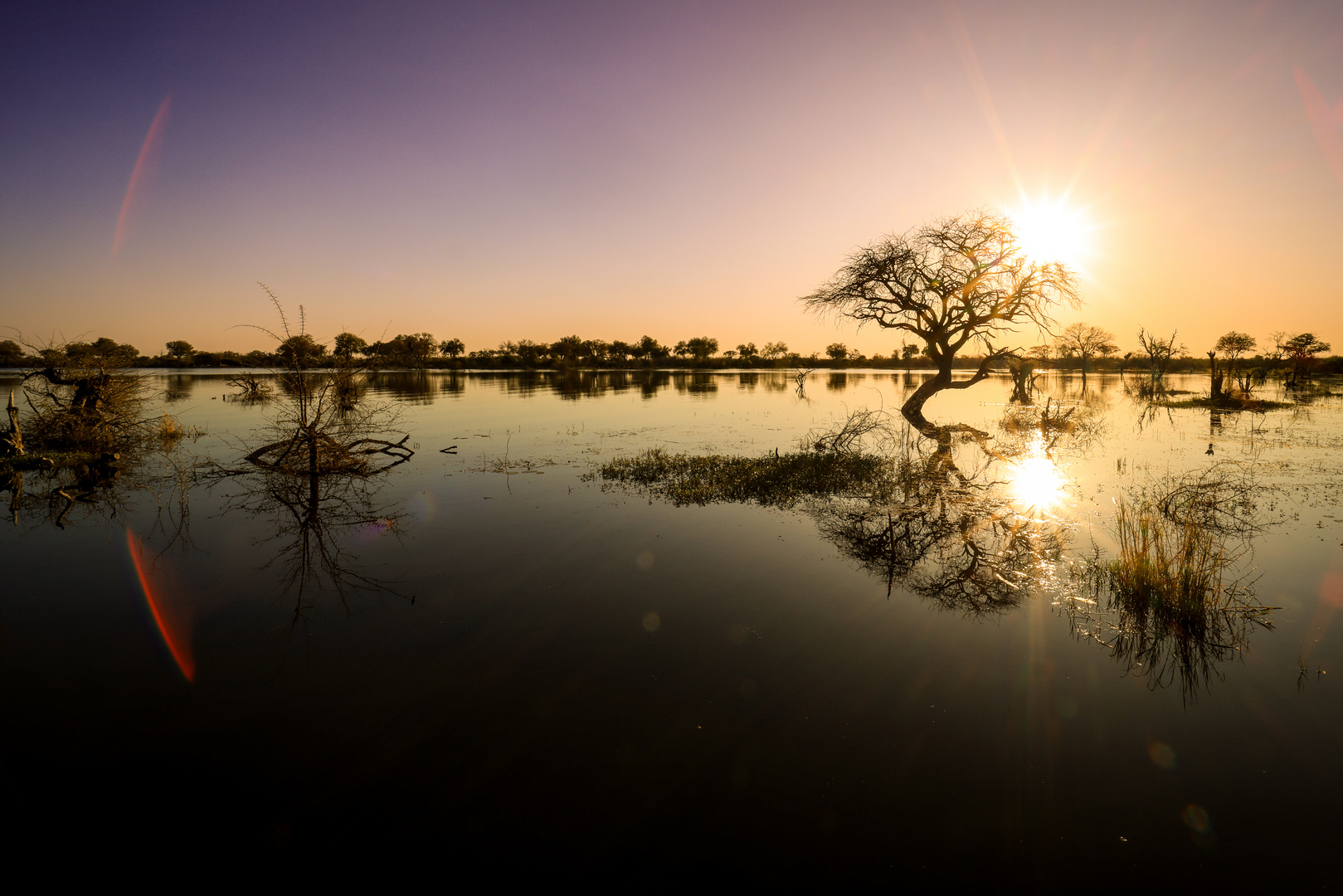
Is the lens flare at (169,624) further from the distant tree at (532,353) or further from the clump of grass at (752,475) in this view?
the distant tree at (532,353)

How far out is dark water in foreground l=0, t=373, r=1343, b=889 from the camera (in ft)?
14.7

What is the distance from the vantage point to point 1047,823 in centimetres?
461

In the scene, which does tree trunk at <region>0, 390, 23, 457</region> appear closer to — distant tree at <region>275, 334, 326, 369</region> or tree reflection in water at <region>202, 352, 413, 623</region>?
tree reflection in water at <region>202, 352, 413, 623</region>

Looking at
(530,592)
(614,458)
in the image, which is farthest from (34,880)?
(614,458)

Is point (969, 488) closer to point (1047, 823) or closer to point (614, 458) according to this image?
point (614, 458)

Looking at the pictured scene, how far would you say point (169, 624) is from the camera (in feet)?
26.6

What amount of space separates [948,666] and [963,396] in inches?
1955

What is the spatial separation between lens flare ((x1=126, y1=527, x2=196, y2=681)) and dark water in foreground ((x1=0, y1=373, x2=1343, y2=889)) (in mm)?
59

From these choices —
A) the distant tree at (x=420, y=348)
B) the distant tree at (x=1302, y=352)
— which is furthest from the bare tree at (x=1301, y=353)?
the distant tree at (x=420, y=348)

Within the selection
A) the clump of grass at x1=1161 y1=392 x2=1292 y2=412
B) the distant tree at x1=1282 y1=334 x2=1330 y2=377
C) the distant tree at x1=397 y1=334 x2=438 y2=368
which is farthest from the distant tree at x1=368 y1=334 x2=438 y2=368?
the distant tree at x1=1282 y1=334 x2=1330 y2=377

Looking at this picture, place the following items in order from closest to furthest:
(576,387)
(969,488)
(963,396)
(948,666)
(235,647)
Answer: (948,666) < (235,647) < (969,488) < (963,396) < (576,387)

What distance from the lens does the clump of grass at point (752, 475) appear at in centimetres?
1538

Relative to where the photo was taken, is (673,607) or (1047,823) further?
(673,607)

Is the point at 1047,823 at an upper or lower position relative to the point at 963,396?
lower
